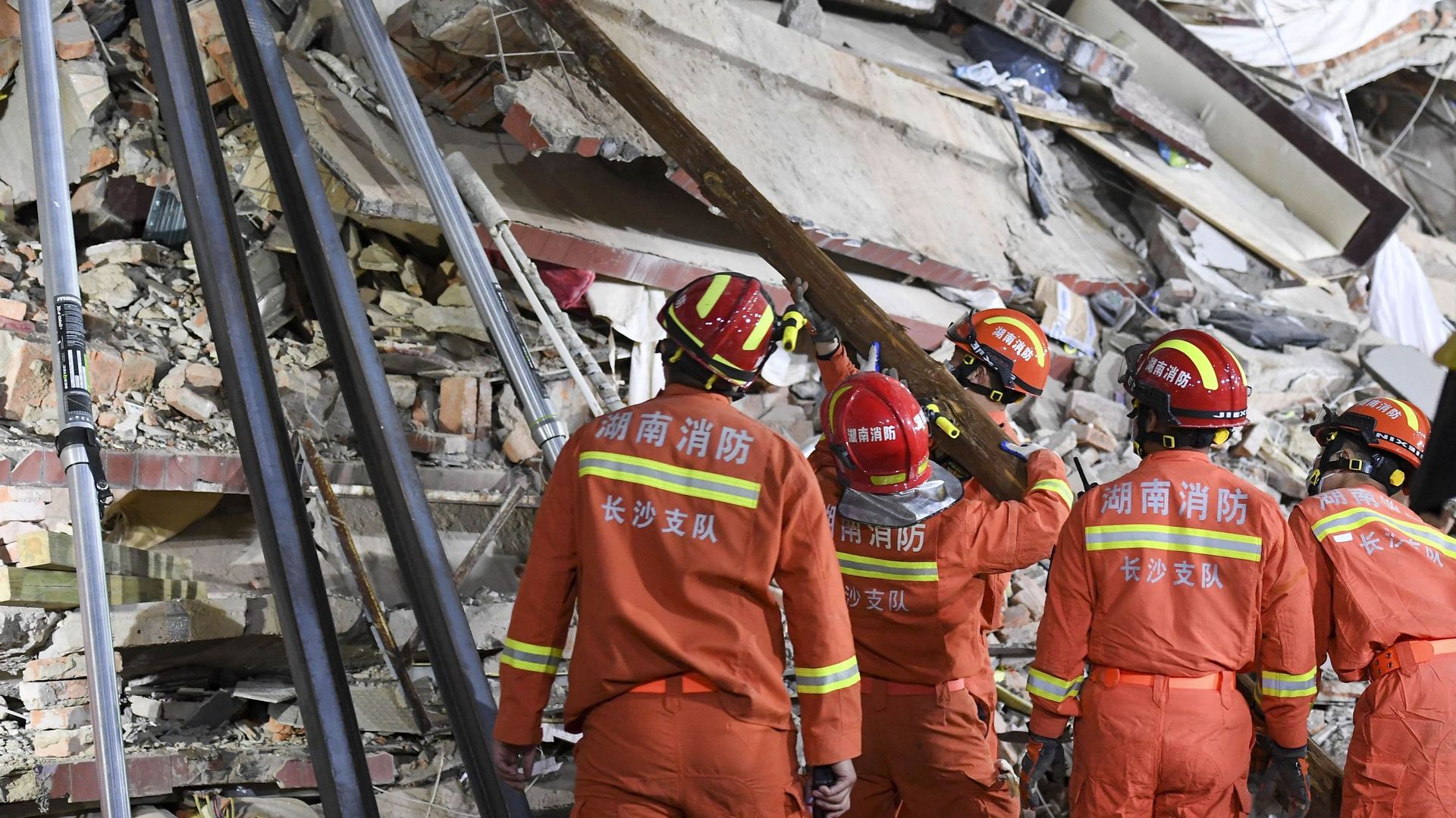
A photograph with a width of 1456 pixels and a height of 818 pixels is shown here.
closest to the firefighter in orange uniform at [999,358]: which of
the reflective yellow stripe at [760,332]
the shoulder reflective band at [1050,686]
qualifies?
the shoulder reflective band at [1050,686]

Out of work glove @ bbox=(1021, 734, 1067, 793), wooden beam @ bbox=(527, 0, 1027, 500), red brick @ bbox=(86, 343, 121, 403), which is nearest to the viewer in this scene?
work glove @ bbox=(1021, 734, 1067, 793)

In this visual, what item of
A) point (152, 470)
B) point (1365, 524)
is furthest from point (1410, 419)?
point (152, 470)

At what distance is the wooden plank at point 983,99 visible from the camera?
7961 millimetres

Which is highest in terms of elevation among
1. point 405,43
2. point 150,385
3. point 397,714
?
point 405,43

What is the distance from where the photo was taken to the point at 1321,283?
8305 mm

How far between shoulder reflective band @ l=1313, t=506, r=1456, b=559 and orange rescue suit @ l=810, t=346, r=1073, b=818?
72cm

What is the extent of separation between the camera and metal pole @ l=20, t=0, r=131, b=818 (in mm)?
3104

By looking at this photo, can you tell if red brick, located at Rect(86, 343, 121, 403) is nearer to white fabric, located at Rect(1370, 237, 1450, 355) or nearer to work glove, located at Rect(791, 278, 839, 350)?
work glove, located at Rect(791, 278, 839, 350)

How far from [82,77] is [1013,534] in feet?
15.3

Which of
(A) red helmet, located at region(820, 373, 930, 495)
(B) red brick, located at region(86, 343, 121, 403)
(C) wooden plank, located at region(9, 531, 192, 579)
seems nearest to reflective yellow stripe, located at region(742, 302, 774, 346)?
(A) red helmet, located at region(820, 373, 930, 495)

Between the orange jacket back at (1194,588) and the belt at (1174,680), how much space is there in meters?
0.02

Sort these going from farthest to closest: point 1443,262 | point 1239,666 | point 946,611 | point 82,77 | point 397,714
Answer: point 1443,262
point 82,77
point 397,714
point 946,611
point 1239,666

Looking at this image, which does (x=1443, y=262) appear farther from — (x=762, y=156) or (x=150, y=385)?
(x=150, y=385)

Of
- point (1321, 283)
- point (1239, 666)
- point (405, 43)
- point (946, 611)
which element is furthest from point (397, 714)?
point (1321, 283)
